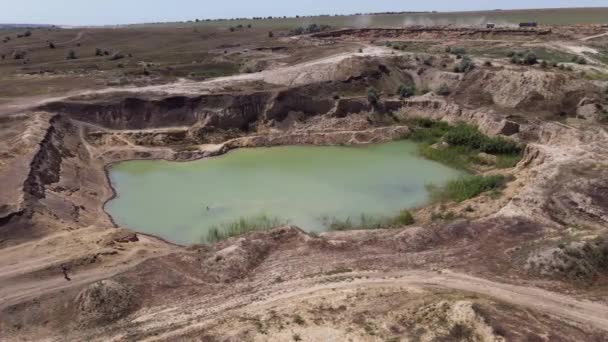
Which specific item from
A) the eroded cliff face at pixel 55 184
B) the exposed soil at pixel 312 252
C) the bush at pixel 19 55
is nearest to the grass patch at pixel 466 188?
the exposed soil at pixel 312 252

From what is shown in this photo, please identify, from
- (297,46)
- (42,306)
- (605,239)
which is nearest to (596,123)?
(605,239)

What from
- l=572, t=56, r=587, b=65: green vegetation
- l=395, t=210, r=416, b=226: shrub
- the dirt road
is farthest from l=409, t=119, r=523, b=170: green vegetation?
l=572, t=56, r=587, b=65: green vegetation

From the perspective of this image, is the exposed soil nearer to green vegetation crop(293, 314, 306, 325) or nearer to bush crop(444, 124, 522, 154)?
green vegetation crop(293, 314, 306, 325)

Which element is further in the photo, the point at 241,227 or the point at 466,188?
the point at 466,188

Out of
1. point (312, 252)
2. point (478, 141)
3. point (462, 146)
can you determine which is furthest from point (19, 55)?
point (312, 252)

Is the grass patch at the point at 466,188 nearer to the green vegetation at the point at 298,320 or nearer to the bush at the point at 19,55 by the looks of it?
the green vegetation at the point at 298,320

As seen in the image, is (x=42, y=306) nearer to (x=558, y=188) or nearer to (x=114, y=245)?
(x=114, y=245)

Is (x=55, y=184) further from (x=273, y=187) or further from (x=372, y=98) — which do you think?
(x=372, y=98)
